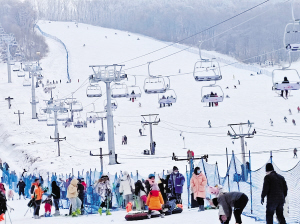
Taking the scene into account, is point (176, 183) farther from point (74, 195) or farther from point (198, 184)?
point (74, 195)

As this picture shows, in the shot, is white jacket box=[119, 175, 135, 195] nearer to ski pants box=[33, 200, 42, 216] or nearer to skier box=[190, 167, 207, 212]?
skier box=[190, 167, 207, 212]

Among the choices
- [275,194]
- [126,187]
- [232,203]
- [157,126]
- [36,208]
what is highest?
[157,126]

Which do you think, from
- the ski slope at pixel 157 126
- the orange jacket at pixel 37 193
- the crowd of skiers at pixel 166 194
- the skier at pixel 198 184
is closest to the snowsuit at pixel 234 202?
the crowd of skiers at pixel 166 194

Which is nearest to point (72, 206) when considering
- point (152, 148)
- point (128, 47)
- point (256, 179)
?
point (256, 179)

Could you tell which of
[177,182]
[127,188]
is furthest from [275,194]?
[127,188]

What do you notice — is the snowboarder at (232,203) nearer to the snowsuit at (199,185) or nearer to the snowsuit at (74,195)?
the snowsuit at (199,185)

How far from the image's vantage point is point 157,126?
52.1 meters

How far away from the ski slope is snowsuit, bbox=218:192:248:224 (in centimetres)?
1855

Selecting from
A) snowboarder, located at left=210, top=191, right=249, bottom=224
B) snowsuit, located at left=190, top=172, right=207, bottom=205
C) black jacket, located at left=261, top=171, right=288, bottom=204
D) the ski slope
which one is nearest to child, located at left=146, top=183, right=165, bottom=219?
snowsuit, located at left=190, top=172, right=207, bottom=205

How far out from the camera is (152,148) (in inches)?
1458

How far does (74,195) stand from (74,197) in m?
0.06

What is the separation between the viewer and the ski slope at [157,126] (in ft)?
117

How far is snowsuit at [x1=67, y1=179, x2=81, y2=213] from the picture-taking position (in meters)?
14.3

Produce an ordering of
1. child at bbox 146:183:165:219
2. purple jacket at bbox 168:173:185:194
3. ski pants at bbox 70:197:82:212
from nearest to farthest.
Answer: child at bbox 146:183:165:219, purple jacket at bbox 168:173:185:194, ski pants at bbox 70:197:82:212
